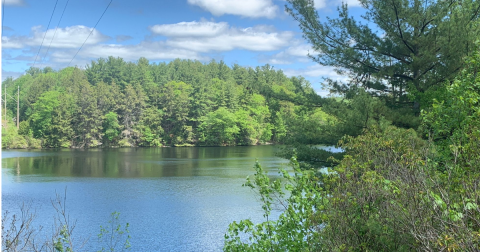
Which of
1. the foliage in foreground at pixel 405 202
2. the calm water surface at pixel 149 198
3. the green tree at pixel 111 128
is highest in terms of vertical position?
the green tree at pixel 111 128

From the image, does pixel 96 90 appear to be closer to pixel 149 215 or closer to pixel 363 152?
pixel 149 215

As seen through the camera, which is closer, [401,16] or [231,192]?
[401,16]

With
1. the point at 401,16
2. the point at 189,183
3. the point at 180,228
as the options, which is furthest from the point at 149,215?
the point at 401,16

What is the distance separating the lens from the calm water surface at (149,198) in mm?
11664

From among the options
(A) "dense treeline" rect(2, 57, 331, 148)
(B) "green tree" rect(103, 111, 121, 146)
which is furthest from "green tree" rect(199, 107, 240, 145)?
(B) "green tree" rect(103, 111, 121, 146)

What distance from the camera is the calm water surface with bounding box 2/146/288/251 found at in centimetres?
1166

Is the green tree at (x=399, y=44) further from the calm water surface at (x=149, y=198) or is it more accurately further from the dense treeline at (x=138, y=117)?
the dense treeline at (x=138, y=117)

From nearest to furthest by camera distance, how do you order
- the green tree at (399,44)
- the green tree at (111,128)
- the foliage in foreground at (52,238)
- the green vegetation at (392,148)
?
the green vegetation at (392,148), the foliage in foreground at (52,238), the green tree at (399,44), the green tree at (111,128)

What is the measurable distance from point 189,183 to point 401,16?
1321 centimetres

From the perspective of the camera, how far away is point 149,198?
1672cm

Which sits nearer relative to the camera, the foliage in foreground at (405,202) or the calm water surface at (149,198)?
the foliage in foreground at (405,202)

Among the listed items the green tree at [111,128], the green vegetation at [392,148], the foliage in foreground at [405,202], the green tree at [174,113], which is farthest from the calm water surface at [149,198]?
the green tree at [174,113]

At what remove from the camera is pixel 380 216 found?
2990 mm

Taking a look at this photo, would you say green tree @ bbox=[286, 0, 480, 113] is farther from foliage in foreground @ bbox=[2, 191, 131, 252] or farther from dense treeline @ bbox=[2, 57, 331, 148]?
dense treeline @ bbox=[2, 57, 331, 148]
